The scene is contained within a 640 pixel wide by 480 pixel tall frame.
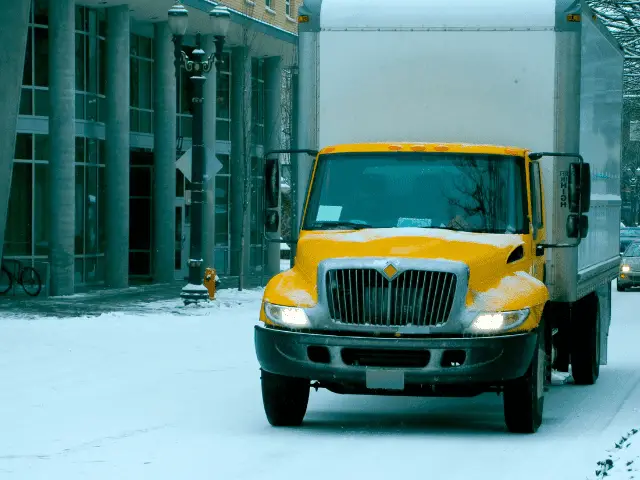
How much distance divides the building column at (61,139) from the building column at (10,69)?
3881 mm

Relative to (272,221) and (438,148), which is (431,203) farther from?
(272,221)

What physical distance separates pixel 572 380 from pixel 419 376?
20.2 feet

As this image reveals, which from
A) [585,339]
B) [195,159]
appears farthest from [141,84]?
[585,339]

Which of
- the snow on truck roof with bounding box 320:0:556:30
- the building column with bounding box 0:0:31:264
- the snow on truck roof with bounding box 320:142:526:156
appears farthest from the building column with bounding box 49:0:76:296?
the snow on truck roof with bounding box 320:142:526:156

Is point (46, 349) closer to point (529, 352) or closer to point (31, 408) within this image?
point (31, 408)

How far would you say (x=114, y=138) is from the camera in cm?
3672

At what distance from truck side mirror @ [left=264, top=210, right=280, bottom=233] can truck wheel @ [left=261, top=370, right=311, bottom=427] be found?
1270 mm

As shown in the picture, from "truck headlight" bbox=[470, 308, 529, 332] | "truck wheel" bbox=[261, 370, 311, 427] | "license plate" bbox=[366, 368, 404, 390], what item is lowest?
"truck wheel" bbox=[261, 370, 311, 427]

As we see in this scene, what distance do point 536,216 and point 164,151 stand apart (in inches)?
1096

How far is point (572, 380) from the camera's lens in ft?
57.3

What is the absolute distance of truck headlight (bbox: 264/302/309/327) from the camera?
11.9 metres

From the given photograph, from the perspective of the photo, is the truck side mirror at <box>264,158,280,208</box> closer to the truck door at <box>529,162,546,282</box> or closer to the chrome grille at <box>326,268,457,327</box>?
the chrome grille at <box>326,268,457,327</box>

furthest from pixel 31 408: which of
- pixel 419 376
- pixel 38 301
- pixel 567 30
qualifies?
pixel 38 301

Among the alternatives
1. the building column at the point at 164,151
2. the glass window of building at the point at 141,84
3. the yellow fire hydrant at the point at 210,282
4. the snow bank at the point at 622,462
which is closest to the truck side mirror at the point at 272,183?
the snow bank at the point at 622,462
